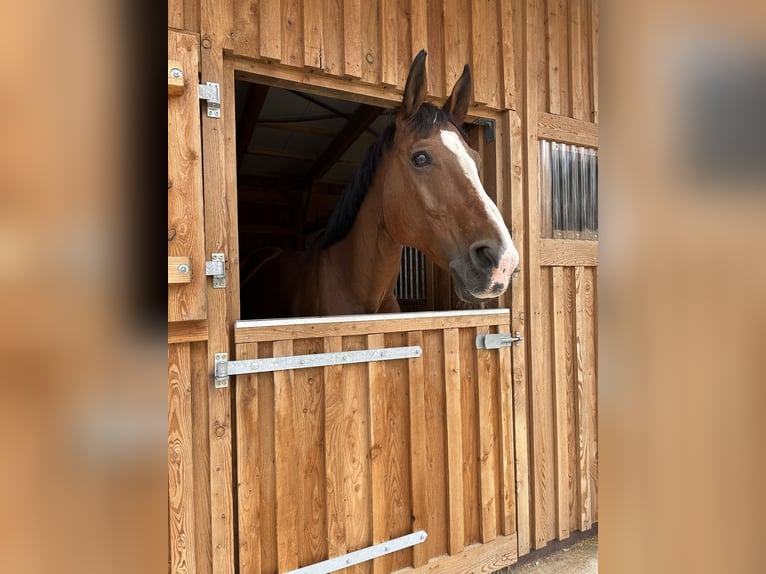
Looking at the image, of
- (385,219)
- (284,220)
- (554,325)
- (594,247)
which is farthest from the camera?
(284,220)

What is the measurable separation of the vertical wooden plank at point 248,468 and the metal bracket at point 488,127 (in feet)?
4.77

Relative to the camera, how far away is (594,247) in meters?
2.24

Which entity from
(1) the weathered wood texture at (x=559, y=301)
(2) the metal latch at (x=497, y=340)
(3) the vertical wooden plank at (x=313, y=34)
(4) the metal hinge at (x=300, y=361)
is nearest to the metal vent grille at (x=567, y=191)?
(1) the weathered wood texture at (x=559, y=301)

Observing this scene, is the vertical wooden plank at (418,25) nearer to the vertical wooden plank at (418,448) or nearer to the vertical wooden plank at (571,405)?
the vertical wooden plank at (418,448)

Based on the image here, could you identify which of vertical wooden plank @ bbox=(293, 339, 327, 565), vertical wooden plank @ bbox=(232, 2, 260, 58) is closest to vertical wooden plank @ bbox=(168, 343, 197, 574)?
vertical wooden plank @ bbox=(293, 339, 327, 565)

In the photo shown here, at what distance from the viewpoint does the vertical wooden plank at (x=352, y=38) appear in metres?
1.51

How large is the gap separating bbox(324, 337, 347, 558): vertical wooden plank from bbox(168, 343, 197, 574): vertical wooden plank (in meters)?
0.45

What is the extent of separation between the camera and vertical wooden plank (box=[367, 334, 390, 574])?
157cm

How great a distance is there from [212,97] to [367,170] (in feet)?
2.22

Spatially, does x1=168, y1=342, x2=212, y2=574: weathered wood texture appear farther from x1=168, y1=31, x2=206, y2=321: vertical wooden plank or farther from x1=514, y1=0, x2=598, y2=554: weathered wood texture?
x1=514, y1=0, x2=598, y2=554: weathered wood texture

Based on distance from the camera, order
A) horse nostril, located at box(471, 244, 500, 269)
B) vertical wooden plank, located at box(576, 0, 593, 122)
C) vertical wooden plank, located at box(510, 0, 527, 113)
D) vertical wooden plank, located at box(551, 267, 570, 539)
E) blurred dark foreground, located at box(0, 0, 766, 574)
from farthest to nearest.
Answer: vertical wooden plank, located at box(576, 0, 593, 122) < vertical wooden plank, located at box(551, 267, 570, 539) < vertical wooden plank, located at box(510, 0, 527, 113) < horse nostril, located at box(471, 244, 500, 269) < blurred dark foreground, located at box(0, 0, 766, 574)
